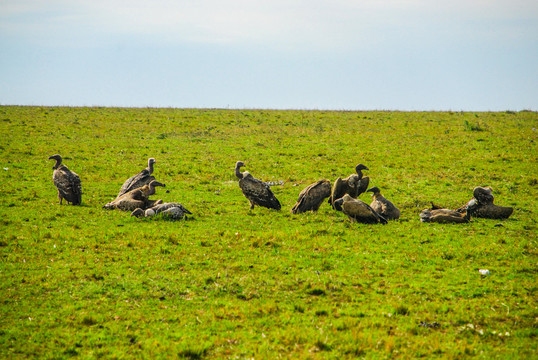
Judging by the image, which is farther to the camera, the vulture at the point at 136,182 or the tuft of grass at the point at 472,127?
the tuft of grass at the point at 472,127

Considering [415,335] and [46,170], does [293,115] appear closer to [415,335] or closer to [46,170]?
[46,170]

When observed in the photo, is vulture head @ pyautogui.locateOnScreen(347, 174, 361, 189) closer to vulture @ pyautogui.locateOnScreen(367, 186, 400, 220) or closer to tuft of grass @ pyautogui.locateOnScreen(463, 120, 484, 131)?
vulture @ pyautogui.locateOnScreen(367, 186, 400, 220)

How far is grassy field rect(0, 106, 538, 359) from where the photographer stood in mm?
9000

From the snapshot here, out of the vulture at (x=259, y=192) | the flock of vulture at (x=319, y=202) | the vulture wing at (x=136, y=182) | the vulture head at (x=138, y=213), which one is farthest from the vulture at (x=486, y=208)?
the vulture wing at (x=136, y=182)

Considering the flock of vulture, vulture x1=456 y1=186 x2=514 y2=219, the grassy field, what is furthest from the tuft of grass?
vulture x1=456 y1=186 x2=514 y2=219

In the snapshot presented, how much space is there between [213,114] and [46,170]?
25586mm

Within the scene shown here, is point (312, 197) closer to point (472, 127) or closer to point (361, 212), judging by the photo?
point (361, 212)

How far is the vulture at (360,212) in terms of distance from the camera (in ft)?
57.1

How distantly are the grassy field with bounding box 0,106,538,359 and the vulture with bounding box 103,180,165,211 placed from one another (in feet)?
3.73

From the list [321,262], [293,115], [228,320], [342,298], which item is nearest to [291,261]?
[321,262]

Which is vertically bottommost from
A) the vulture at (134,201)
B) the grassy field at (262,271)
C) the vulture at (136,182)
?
the grassy field at (262,271)

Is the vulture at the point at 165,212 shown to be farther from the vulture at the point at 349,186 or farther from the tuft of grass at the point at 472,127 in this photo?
the tuft of grass at the point at 472,127

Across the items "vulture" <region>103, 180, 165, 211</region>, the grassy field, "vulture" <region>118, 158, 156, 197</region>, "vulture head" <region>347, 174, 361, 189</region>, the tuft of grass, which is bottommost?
the grassy field

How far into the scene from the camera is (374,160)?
103 ft
